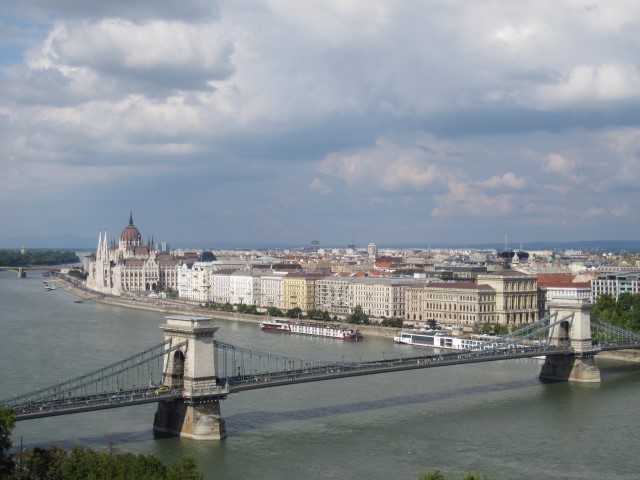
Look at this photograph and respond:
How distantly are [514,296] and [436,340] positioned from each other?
9.72m

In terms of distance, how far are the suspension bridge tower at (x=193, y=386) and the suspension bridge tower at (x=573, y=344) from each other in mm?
13392

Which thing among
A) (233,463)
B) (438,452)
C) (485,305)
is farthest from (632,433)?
(485,305)

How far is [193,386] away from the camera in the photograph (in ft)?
66.6

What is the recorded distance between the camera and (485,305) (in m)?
46.3

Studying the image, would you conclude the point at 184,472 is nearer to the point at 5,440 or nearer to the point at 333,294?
the point at 5,440

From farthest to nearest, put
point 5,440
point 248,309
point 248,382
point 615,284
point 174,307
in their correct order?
1. point 174,307
2. point 248,309
3. point 615,284
4. point 248,382
5. point 5,440

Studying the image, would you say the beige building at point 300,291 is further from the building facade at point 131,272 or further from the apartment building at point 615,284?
the building facade at point 131,272

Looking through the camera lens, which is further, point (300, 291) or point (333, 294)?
point (300, 291)

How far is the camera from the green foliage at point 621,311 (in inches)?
1500

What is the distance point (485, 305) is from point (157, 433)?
2828cm

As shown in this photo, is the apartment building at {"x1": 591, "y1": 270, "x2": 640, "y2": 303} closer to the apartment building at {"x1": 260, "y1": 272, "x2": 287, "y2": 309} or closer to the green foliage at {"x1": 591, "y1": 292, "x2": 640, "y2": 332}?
the green foliage at {"x1": 591, "y1": 292, "x2": 640, "y2": 332}

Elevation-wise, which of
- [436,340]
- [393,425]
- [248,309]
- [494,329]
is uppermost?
[248,309]

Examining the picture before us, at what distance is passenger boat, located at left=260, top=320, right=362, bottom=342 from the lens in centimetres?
4284

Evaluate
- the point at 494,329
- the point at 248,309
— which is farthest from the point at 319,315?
the point at 494,329
